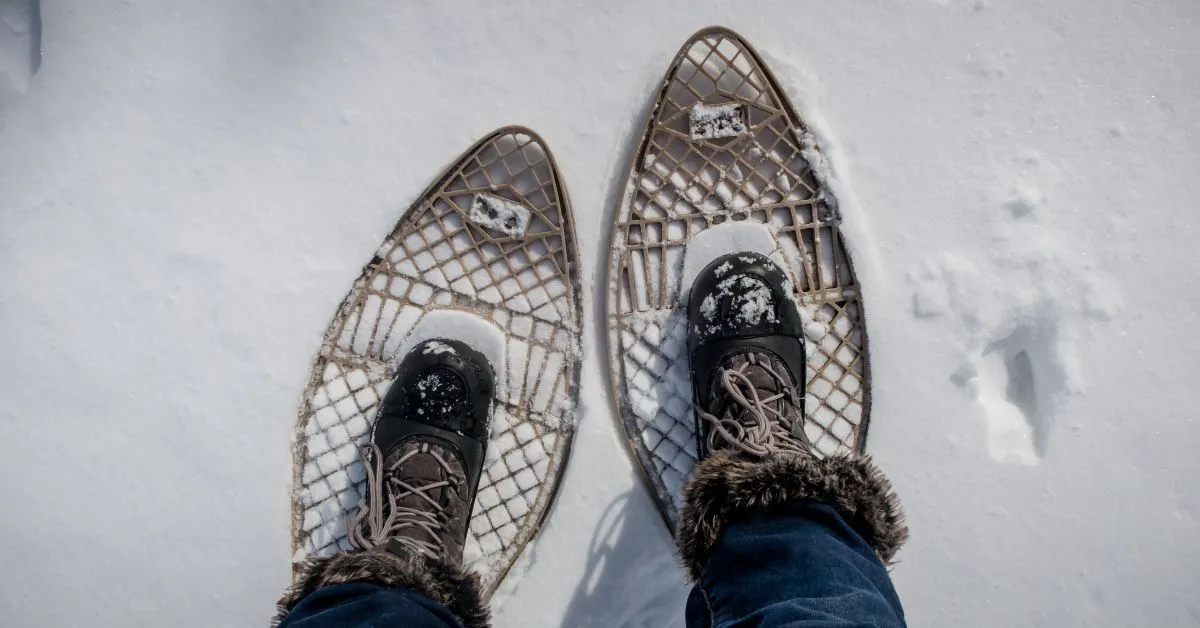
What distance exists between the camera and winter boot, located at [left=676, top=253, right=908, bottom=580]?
101cm

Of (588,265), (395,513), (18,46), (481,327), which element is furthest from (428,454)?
(18,46)

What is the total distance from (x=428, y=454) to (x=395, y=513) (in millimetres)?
120

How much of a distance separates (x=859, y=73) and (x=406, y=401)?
1.11m

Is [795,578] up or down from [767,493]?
down

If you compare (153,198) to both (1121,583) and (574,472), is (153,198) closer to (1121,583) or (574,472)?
(574,472)

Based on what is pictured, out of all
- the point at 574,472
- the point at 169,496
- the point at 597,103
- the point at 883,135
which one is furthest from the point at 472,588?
the point at 883,135

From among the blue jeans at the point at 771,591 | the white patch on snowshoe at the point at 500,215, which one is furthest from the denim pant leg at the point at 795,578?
the white patch on snowshoe at the point at 500,215

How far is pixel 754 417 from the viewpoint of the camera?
1.19 meters

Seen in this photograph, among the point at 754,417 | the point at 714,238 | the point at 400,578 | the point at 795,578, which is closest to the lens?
the point at 795,578

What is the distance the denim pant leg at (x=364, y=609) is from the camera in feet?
3.03

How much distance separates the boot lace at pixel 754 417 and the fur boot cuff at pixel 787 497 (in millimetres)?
93

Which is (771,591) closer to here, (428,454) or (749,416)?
(749,416)

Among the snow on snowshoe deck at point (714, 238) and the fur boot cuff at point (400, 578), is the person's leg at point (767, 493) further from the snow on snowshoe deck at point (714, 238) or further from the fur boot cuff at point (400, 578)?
the fur boot cuff at point (400, 578)

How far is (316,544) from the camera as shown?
4.23ft
